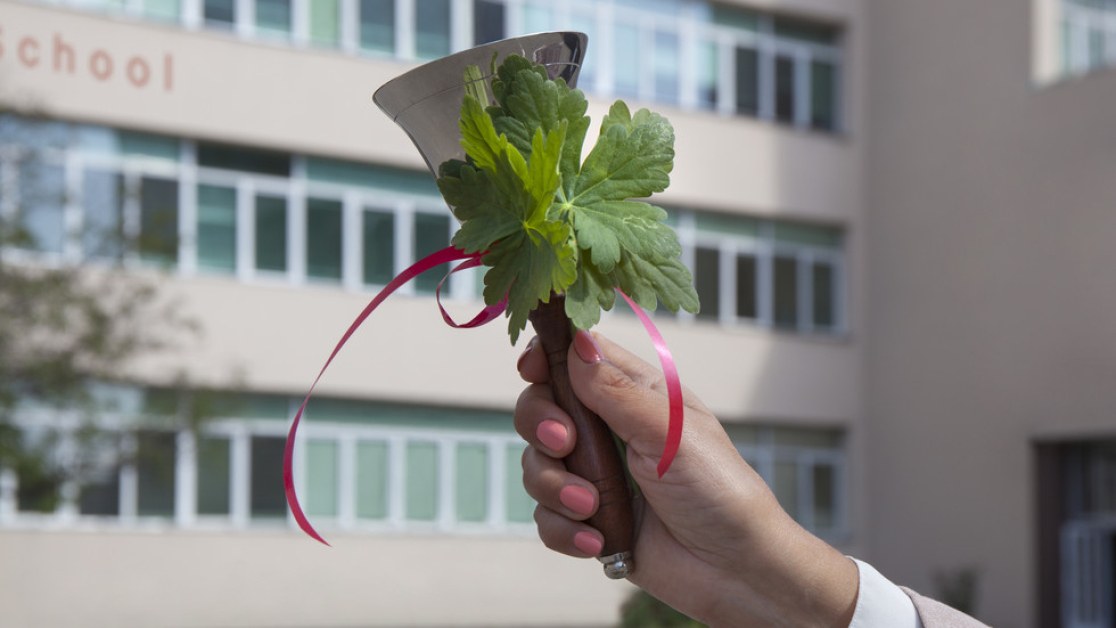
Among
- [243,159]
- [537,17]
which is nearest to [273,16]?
[243,159]

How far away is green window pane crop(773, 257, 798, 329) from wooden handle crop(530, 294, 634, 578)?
22.2 meters

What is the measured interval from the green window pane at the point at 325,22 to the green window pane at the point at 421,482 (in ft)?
17.0

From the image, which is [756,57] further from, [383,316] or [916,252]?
[383,316]

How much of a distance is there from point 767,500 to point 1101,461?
66.5ft

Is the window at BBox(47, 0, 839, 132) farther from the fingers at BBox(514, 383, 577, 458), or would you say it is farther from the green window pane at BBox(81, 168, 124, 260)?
the fingers at BBox(514, 383, 577, 458)

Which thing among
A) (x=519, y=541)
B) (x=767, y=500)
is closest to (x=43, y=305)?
(x=519, y=541)

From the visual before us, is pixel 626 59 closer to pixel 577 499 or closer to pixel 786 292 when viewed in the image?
pixel 786 292

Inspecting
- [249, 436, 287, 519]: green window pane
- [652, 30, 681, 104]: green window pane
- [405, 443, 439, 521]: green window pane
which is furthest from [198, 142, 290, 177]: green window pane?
[652, 30, 681, 104]: green window pane

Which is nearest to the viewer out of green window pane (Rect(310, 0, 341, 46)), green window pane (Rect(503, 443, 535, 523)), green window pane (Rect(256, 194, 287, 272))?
green window pane (Rect(256, 194, 287, 272))

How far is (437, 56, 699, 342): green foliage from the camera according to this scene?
182 centimetres

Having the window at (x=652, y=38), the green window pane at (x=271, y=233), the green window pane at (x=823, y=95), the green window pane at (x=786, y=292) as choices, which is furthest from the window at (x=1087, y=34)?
the green window pane at (x=271, y=233)

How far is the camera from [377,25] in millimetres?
20859

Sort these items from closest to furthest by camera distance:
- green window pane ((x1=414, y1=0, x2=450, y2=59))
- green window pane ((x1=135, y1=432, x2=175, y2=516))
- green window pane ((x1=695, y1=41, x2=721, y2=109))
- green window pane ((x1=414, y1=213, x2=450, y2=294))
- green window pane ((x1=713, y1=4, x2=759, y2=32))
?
green window pane ((x1=135, y1=432, x2=175, y2=516)) → green window pane ((x1=414, y1=213, x2=450, y2=294)) → green window pane ((x1=414, y1=0, x2=450, y2=59)) → green window pane ((x1=695, y1=41, x2=721, y2=109)) → green window pane ((x1=713, y1=4, x2=759, y2=32))

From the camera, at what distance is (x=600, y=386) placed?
1.90m
